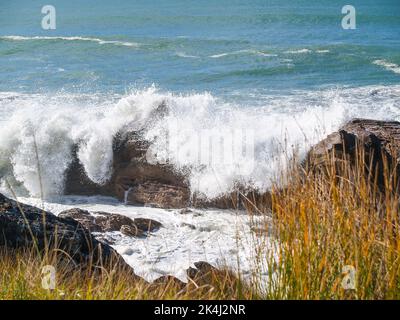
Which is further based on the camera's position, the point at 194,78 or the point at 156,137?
the point at 194,78

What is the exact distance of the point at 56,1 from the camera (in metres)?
67.7

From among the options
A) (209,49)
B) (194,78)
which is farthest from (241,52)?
(194,78)

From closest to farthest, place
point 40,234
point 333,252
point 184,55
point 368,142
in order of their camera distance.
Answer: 1. point 333,252
2. point 40,234
3. point 368,142
4. point 184,55

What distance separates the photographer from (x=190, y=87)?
923 inches

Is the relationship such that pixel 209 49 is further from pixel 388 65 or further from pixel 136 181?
pixel 136 181

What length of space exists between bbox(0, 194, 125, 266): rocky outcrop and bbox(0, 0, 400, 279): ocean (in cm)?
78

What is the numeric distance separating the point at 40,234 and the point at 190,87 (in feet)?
57.6

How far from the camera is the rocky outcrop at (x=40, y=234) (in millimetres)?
6129

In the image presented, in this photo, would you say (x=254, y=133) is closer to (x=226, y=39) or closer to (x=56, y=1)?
(x=226, y=39)

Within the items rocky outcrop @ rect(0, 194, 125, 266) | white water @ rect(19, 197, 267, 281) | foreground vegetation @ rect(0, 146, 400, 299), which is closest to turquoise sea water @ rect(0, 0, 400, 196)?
→ foreground vegetation @ rect(0, 146, 400, 299)

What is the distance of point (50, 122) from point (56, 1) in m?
57.4
